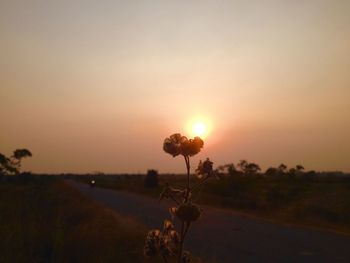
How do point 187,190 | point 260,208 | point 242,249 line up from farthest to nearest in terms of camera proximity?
point 260,208
point 242,249
point 187,190

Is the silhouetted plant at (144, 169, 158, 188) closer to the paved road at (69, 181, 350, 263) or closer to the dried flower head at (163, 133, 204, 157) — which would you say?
the paved road at (69, 181, 350, 263)

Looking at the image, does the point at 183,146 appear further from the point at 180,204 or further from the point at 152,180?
the point at 152,180

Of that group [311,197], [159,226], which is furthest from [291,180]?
[159,226]

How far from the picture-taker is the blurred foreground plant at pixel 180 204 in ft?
11.2

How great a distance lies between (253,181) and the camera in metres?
44.8

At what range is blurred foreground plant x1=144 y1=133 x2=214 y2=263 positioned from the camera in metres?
3.40

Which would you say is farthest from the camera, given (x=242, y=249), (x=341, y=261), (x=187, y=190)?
(x=242, y=249)

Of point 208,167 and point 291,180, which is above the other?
point 291,180

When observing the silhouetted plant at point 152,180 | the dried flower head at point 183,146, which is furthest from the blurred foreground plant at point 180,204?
the silhouetted plant at point 152,180

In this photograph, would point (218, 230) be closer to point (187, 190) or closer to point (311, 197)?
point (187, 190)

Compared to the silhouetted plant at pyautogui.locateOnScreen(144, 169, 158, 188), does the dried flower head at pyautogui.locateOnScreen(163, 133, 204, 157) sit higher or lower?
lower

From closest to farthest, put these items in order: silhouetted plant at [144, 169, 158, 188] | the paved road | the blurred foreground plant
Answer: the blurred foreground plant < the paved road < silhouetted plant at [144, 169, 158, 188]

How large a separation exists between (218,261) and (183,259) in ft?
34.7

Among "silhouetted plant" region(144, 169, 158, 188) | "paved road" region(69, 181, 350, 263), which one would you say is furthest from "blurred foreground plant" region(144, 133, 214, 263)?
"silhouetted plant" region(144, 169, 158, 188)
